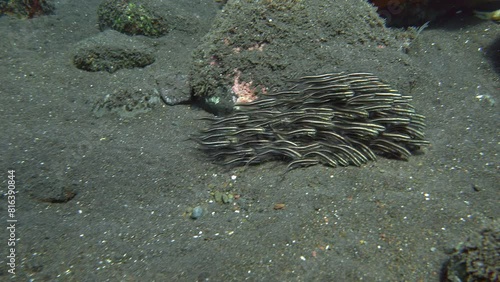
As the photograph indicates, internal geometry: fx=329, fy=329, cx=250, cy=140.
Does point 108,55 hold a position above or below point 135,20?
below

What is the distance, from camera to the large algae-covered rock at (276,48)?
4.73m

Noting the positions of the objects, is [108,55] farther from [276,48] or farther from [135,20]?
[276,48]

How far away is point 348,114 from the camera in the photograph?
13.4ft

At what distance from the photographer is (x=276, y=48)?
15.9ft

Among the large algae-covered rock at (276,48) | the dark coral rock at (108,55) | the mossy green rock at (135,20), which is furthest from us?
the mossy green rock at (135,20)

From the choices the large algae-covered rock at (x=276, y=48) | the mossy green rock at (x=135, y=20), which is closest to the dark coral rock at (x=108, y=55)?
the mossy green rock at (x=135, y=20)

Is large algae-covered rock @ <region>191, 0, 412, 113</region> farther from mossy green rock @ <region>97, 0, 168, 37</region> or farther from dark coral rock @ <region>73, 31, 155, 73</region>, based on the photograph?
mossy green rock @ <region>97, 0, 168, 37</region>

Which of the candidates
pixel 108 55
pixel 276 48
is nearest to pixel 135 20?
pixel 108 55

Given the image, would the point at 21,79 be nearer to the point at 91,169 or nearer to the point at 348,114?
the point at 91,169

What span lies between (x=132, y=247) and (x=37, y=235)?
39.7 inches

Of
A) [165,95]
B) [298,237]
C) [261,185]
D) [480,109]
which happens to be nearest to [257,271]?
[298,237]

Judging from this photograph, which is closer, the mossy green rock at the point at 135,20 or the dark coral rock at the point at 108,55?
the dark coral rock at the point at 108,55

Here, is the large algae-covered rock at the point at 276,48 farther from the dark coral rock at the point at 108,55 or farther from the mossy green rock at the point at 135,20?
the mossy green rock at the point at 135,20

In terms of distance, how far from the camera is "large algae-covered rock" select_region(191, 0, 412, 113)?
4.73 m
